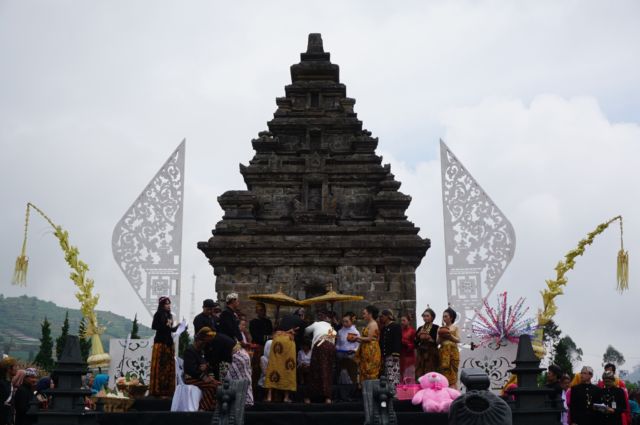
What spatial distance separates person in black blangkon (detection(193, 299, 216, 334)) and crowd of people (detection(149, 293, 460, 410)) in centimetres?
2

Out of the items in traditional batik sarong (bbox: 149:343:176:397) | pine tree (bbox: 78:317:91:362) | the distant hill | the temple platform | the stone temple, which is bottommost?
the temple platform

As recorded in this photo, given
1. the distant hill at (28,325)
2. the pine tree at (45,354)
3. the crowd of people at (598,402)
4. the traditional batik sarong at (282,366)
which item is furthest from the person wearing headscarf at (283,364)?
the distant hill at (28,325)

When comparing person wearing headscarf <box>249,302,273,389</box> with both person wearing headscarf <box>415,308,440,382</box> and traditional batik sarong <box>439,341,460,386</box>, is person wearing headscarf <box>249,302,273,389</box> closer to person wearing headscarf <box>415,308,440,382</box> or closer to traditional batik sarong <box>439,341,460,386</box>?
person wearing headscarf <box>415,308,440,382</box>

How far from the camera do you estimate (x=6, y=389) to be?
34.8ft

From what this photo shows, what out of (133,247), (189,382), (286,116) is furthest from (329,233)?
(189,382)

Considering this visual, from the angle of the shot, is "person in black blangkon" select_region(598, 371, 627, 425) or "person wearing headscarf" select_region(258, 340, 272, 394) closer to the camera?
"person in black blangkon" select_region(598, 371, 627, 425)

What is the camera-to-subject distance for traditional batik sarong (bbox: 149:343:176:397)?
13.9 meters

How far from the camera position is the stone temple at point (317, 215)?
78.5ft

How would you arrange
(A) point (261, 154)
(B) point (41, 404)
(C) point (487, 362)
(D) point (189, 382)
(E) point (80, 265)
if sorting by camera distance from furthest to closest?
(A) point (261, 154)
(E) point (80, 265)
(C) point (487, 362)
(D) point (189, 382)
(B) point (41, 404)

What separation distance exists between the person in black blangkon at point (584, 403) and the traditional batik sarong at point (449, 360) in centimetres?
281

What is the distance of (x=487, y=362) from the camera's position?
1658 centimetres

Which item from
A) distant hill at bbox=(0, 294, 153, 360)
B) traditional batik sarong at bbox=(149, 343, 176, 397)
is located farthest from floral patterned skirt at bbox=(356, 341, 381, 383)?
distant hill at bbox=(0, 294, 153, 360)

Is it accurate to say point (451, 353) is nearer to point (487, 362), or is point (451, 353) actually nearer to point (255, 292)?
point (487, 362)

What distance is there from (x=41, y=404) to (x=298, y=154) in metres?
16.1
